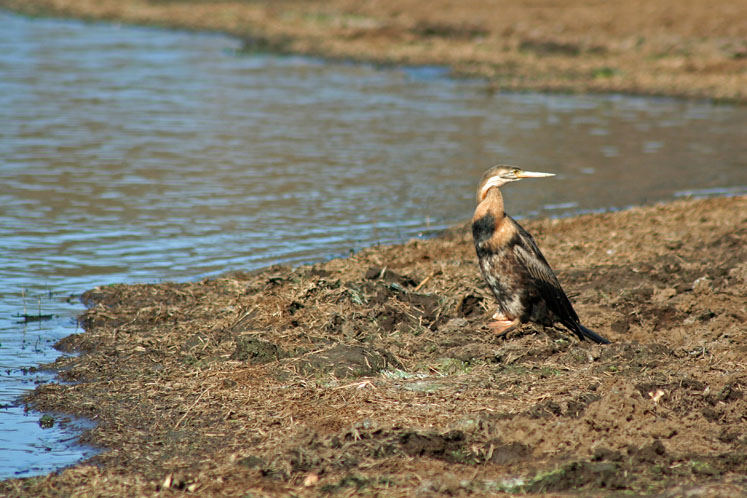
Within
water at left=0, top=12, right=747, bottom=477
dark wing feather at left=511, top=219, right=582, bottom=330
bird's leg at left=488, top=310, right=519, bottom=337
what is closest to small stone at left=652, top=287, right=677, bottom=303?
dark wing feather at left=511, top=219, right=582, bottom=330

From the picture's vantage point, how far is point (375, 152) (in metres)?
16.6

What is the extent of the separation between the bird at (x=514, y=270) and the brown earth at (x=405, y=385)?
221mm

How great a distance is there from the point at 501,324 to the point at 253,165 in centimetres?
897

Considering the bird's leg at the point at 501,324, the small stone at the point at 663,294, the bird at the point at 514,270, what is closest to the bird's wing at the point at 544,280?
the bird at the point at 514,270

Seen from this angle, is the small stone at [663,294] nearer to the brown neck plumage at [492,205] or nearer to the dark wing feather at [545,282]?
Answer: the dark wing feather at [545,282]

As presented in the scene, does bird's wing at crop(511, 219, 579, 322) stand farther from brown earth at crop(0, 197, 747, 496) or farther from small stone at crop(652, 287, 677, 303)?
small stone at crop(652, 287, 677, 303)

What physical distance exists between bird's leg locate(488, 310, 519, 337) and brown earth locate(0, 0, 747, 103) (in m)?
17.9

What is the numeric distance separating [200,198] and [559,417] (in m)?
8.44

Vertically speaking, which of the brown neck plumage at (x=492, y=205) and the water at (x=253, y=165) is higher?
the brown neck plumage at (x=492, y=205)

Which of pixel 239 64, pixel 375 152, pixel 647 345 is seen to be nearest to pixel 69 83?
pixel 239 64

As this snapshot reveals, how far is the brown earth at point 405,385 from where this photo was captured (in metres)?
4.92

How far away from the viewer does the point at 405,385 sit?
6.10m

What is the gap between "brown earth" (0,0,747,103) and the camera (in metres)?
25.5

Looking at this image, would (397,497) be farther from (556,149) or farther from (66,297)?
(556,149)
